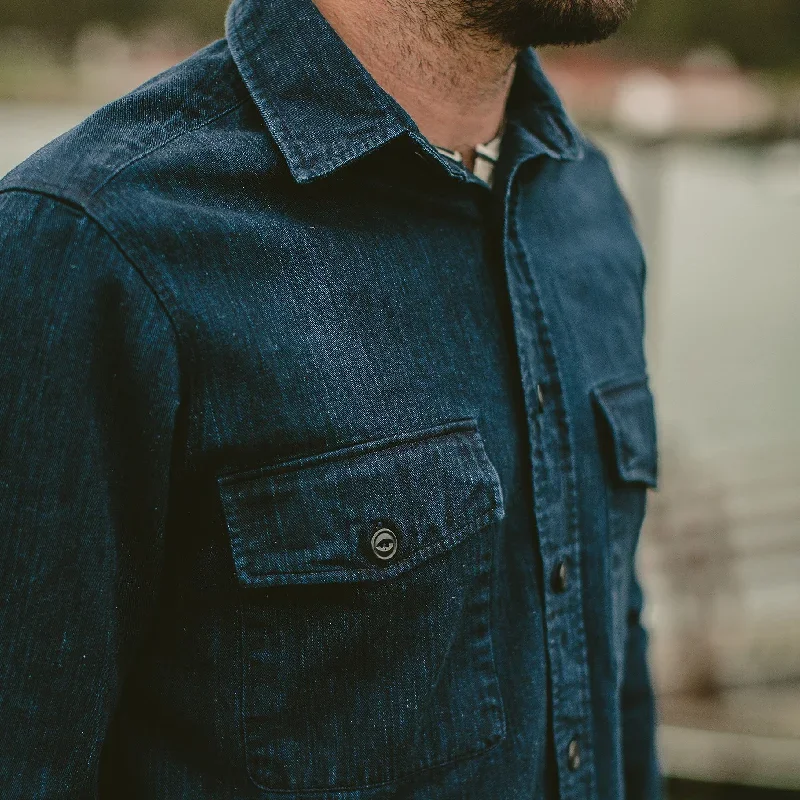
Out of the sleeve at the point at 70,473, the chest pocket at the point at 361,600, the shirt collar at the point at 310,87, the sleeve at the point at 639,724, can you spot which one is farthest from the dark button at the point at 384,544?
the sleeve at the point at 639,724

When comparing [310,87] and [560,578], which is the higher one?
[310,87]

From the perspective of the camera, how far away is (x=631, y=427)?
97 centimetres

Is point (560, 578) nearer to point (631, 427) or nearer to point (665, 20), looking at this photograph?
point (631, 427)

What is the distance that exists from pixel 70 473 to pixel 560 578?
18.3 inches

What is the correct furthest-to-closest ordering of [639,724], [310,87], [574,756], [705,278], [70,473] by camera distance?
[705,278] < [639,724] < [574,756] < [310,87] < [70,473]

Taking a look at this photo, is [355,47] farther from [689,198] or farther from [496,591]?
[689,198]

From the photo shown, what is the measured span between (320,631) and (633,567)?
0.52 meters

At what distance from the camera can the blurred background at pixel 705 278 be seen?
175cm

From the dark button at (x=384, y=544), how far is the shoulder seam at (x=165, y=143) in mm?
341

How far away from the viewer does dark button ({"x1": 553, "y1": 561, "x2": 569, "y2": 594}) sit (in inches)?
33.3

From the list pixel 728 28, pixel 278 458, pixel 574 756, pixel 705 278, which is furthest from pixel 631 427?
pixel 705 278

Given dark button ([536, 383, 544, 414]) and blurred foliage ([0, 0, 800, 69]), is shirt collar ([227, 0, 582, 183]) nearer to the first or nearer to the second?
dark button ([536, 383, 544, 414])

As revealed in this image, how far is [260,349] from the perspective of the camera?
2.22 feet

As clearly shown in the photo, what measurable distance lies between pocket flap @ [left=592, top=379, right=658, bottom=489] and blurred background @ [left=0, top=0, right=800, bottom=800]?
1.09 meters
